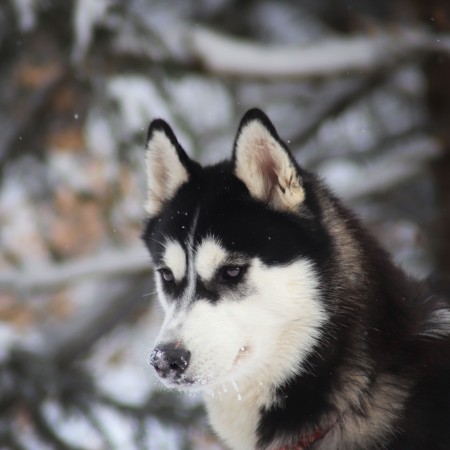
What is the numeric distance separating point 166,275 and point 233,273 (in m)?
0.36

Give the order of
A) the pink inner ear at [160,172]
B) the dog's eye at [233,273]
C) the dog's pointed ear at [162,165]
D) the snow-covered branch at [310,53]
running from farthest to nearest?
the snow-covered branch at [310,53] < the pink inner ear at [160,172] < the dog's pointed ear at [162,165] < the dog's eye at [233,273]

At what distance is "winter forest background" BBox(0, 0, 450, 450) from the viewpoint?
556 cm

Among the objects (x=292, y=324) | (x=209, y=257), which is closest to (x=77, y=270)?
(x=209, y=257)

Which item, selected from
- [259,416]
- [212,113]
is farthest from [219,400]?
[212,113]

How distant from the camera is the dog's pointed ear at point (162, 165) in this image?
11.3 ft

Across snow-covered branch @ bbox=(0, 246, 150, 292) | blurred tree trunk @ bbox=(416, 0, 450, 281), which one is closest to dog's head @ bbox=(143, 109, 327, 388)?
snow-covered branch @ bbox=(0, 246, 150, 292)

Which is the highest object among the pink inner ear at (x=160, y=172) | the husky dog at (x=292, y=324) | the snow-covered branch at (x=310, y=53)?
the pink inner ear at (x=160, y=172)

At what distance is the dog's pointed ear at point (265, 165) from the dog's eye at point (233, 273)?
0.30 m

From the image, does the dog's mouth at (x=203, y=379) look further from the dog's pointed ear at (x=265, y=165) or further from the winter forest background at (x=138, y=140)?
the winter forest background at (x=138, y=140)

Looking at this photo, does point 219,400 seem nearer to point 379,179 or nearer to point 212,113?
point 379,179

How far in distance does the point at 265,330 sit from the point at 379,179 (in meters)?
4.95

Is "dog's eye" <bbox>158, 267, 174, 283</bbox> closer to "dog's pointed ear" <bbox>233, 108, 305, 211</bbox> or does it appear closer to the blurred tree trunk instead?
"dog's pointed ear" <bbox>233, 108, 305, 211</bbox>

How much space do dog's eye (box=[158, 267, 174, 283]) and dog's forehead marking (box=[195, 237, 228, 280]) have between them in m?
0.17

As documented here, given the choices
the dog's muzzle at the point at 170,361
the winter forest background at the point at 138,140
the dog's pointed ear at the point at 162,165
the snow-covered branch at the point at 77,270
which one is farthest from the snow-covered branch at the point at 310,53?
the dog's muzzle at the point at 170,361
